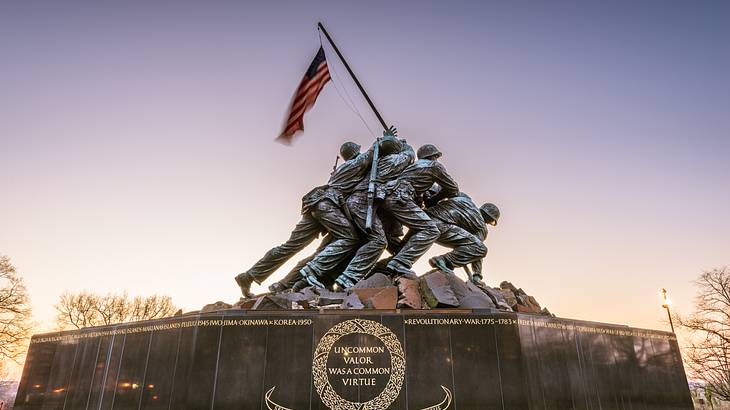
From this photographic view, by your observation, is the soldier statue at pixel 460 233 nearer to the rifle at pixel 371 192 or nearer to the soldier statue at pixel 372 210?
the soldier statue at pixel 372 210

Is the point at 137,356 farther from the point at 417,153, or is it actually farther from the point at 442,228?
the point at 417,153

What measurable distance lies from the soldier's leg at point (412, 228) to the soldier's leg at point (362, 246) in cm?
42

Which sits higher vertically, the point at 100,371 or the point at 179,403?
the point at 100,371

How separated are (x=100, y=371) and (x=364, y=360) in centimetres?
482

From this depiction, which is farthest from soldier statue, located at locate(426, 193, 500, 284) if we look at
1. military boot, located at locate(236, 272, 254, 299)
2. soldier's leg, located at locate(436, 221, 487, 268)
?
military boot, located at locate(236, 272, 254, 299)

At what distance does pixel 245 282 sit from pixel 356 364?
441cm

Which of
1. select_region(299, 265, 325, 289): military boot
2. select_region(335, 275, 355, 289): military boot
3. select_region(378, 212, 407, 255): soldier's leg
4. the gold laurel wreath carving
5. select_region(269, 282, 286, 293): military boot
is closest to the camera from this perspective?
the gold laurel wreath carving

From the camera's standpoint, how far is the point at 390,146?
1102cm

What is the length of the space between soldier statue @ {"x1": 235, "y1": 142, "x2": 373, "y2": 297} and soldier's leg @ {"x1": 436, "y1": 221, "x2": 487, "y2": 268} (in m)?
2.05

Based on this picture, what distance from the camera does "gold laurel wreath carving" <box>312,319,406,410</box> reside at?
21.8 feet

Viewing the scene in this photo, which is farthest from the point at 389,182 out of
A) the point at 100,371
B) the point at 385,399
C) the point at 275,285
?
the point at 100,371

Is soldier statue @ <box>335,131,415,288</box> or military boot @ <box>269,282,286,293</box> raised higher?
soldier statue @ <box>335,131,415,288</box>

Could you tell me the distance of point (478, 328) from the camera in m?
7.19

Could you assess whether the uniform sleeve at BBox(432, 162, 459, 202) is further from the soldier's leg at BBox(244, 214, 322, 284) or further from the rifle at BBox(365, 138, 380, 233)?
the soldier's leg at BBox(244, 214, 322, 284)
